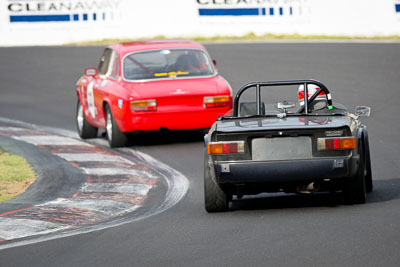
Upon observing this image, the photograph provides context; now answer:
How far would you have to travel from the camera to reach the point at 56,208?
30.1ft

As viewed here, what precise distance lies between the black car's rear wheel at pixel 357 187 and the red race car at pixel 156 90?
17.2ft

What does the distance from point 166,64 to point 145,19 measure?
51.7 ft

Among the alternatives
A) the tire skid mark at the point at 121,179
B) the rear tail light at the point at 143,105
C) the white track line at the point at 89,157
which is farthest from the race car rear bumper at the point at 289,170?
the rear tail light at the point at 143,105

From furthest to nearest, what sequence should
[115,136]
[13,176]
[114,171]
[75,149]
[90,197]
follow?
1. [75,149]
2. [115,136]
3. [114,171]
4. [13,176]
5. [90,197]

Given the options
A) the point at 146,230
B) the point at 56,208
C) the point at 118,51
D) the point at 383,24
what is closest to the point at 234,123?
the point at 146,230

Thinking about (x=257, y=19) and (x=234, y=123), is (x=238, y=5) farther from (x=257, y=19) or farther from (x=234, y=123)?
(x=234, y=123)

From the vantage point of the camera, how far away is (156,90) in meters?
13.3

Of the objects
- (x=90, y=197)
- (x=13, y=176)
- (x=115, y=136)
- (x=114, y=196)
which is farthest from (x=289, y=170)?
(x=115, y=136)

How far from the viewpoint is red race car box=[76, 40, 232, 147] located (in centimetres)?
1320

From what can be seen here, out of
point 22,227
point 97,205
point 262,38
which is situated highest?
point 22,227

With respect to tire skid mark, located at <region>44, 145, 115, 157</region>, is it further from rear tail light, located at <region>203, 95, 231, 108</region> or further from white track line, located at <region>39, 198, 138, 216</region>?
white track line, located at <region>39, 198, 138, 216</region>

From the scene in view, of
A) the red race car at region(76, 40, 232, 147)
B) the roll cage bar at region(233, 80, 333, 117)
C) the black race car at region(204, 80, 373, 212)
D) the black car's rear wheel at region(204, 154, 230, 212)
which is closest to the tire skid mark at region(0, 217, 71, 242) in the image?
the black car's rear wheel at region(204, 154, 230, 212)

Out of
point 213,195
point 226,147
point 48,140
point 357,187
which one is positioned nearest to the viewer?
point 226,147

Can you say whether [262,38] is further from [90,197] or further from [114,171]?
[90,197]
